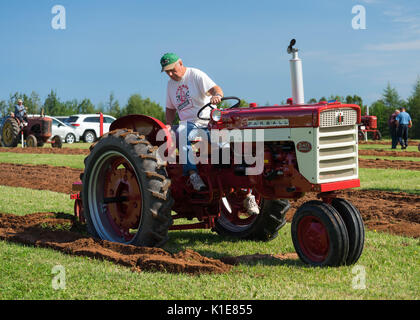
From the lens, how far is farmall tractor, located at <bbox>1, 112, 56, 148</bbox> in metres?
23.3

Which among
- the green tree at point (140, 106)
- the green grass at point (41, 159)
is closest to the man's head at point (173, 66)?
the green grass at point (41, 159)

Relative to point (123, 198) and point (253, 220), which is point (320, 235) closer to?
point (253, 220)

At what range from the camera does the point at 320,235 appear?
4.72 meters

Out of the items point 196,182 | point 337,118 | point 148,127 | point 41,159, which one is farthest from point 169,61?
point 41,159

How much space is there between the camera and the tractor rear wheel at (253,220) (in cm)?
616

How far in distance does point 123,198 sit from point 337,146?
2.38 metres

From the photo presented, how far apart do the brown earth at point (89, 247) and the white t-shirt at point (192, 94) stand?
150 centimetres

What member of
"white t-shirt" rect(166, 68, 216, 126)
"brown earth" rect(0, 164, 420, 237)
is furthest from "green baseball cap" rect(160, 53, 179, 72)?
"brown earth" rect(0, 164, 420, 237)

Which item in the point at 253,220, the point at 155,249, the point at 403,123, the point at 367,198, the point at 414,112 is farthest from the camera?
the point at 414,112

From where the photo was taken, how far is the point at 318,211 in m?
4.68

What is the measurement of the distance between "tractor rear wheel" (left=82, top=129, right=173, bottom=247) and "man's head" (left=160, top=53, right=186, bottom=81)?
Result: 0.81m

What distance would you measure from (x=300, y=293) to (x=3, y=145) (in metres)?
22.4
